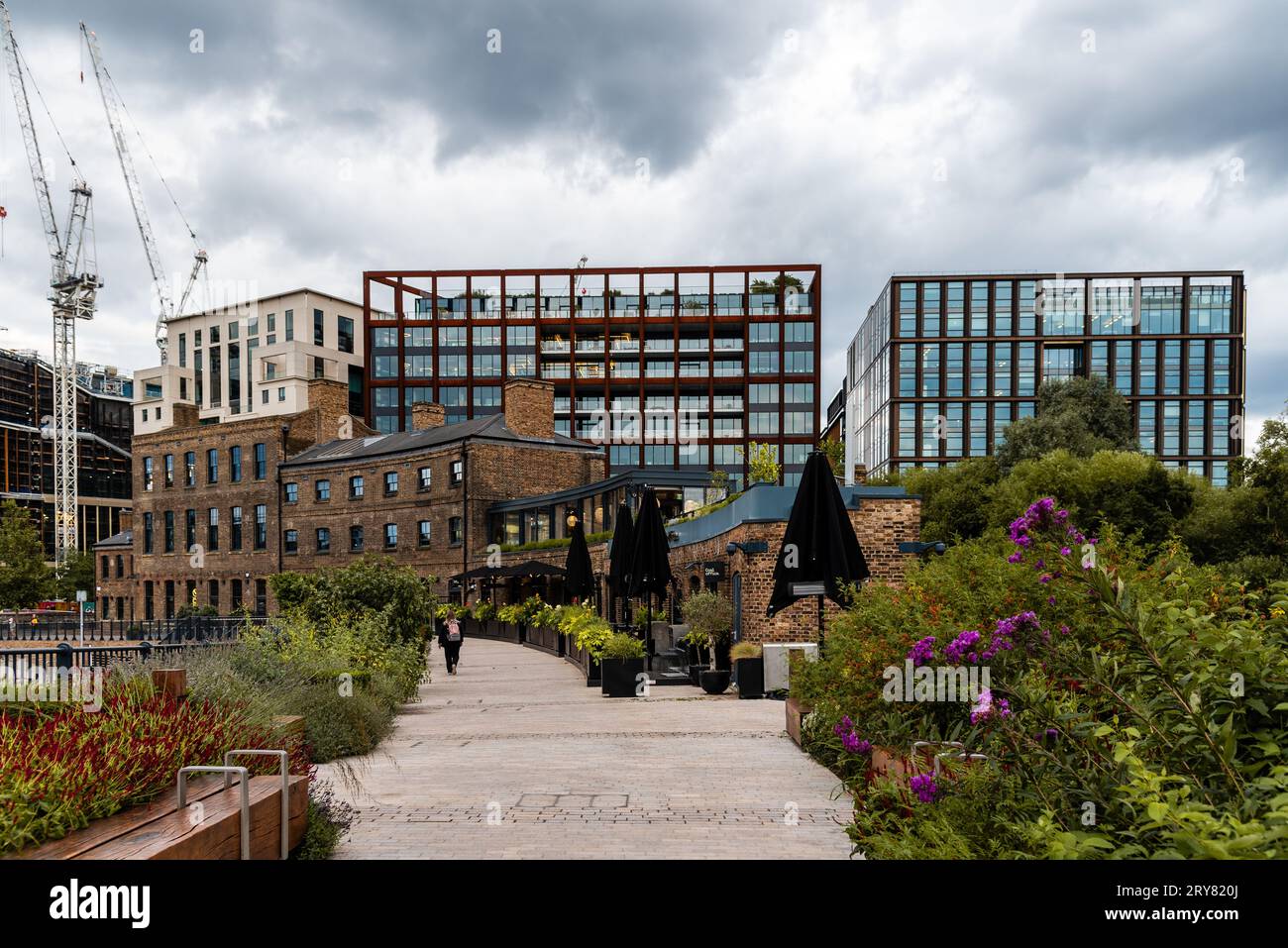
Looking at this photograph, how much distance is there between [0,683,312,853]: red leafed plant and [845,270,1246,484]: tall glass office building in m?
78.2

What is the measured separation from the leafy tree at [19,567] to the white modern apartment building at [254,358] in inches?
855

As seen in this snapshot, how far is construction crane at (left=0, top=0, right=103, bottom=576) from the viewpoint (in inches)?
3938

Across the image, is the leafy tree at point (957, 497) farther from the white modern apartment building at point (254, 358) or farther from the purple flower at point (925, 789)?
the white modern apartment building at point (254, 358)

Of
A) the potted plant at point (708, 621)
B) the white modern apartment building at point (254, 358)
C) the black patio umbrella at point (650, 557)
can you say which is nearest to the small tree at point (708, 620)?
the potted plant at point (708, 621)

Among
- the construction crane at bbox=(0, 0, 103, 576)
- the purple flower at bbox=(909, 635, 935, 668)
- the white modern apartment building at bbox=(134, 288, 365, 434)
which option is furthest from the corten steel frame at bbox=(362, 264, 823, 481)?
the purple flower at bbox=(909, 635, 935, 668)

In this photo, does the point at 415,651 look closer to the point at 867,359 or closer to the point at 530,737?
the point at 530,737

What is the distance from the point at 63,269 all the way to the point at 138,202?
23.1 m

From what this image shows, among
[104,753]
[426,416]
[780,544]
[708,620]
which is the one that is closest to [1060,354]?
[426,416]

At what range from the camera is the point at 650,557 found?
16.8 meters

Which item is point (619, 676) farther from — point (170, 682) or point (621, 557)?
point (170, 682)

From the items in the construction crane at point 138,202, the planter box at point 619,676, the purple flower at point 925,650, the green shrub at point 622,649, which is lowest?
the planter box at point 619,676

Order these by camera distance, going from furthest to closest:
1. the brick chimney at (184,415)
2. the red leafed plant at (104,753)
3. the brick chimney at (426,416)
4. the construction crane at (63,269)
→ the construction crane at (63,269)
the brick chimney at (184,415)
the brick chimney at (426,416)
the red leafed plant at (104,753)

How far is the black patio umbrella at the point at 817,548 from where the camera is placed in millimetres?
11477
